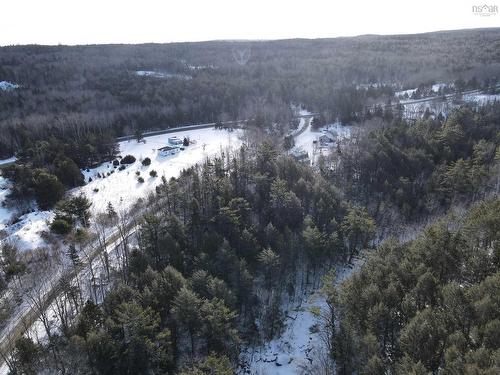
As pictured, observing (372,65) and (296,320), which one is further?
(372,65)

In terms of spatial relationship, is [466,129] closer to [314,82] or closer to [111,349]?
[314,82]

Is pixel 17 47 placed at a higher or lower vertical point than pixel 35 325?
higher

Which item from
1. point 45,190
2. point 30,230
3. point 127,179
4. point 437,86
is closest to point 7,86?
point 127,179

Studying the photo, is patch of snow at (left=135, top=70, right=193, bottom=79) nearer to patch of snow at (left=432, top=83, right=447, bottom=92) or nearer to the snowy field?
the snowy field

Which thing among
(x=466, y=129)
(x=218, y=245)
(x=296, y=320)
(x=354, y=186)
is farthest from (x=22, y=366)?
(x=466, y=129)

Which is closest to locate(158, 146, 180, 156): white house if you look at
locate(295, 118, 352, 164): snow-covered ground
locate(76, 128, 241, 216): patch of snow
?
locate(76, 128, 241, 216): patch of snow

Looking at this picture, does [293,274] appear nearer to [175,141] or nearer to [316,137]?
[316,137]

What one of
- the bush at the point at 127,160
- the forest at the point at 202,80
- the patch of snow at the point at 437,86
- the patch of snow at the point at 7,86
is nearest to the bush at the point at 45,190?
the forest at the point at 202,80
